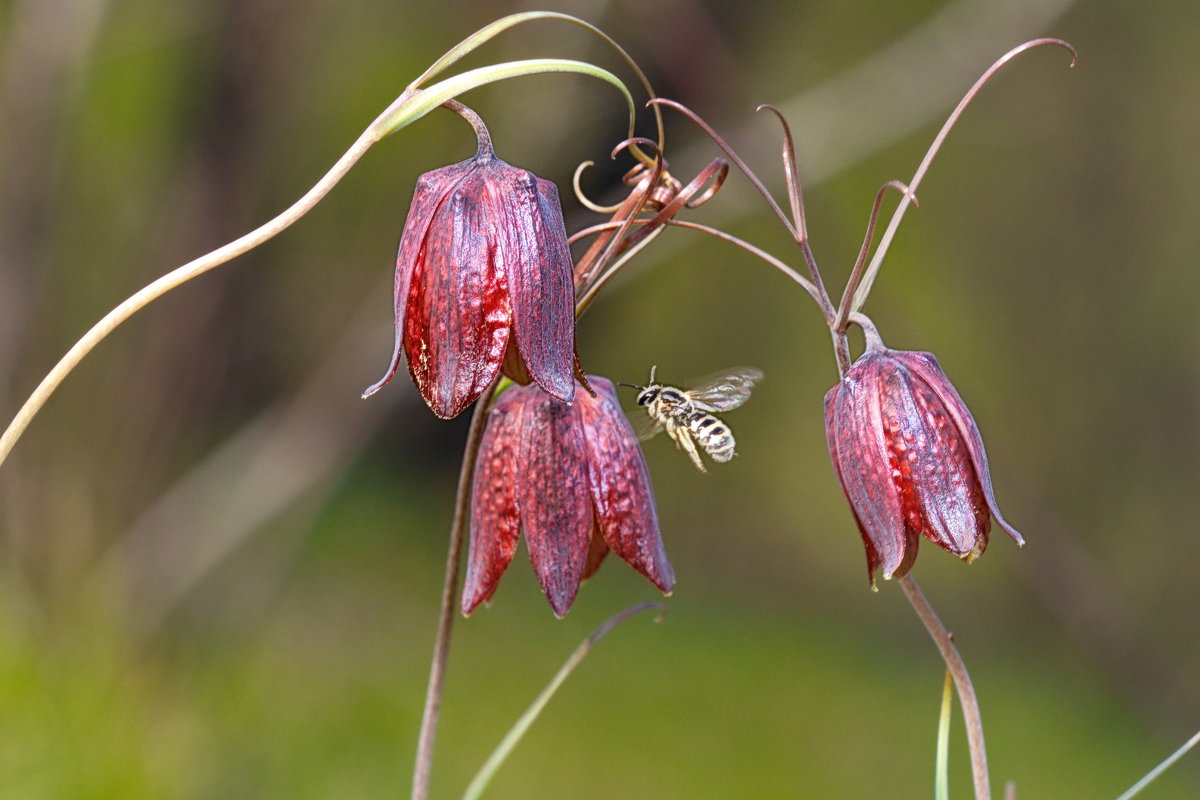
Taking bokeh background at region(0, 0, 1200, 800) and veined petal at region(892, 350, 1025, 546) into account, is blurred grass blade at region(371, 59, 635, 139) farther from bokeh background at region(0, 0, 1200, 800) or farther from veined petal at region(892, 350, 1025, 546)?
bokeh background at region(0, 0, 1200, 800)

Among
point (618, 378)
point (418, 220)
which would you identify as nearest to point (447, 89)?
point (418, 220)

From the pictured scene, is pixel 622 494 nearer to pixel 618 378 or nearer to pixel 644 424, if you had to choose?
pixel 644 424

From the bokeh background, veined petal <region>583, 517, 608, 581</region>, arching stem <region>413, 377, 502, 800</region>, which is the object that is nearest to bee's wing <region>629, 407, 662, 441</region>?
veined petal <region>583, 517, 608, 581</region>

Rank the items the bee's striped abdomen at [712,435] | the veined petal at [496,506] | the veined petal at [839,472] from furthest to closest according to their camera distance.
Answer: the bee's striped abdomen at [712,435] → the veined petal at [496,506] → the veined petal at [839,472]

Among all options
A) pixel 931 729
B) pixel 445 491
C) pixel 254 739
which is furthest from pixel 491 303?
pixel 445 491

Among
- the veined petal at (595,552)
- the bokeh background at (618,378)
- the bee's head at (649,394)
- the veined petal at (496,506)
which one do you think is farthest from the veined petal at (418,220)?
the bokeh background at (618,378)

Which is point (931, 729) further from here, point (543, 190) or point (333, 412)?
point (543, 190)

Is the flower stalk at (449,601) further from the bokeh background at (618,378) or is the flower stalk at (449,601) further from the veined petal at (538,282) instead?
the bokeh background at (618,378)
